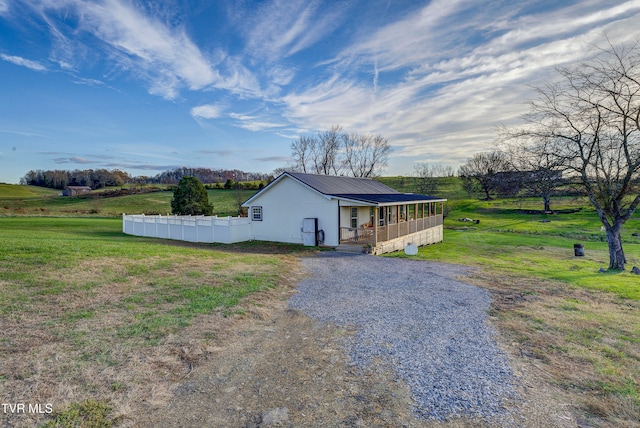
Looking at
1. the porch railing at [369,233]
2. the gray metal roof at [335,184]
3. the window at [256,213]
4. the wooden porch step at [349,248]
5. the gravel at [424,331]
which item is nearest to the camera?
the gravel at [424,331]

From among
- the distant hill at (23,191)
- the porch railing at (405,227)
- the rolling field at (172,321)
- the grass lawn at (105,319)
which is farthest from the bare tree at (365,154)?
the distant hill at (23,191)

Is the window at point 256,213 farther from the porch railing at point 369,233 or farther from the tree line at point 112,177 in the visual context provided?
the tree line at point 112,177

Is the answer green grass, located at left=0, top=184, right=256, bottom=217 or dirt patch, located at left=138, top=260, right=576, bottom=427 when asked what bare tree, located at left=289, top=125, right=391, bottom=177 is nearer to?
green grass, located at left=0, top=184, right=256, bottom=217

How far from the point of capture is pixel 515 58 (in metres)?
14.0

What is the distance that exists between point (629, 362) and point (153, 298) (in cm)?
916

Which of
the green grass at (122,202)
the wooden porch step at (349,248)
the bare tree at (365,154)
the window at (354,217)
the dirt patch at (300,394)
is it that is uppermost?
the bare tree at (365,154)

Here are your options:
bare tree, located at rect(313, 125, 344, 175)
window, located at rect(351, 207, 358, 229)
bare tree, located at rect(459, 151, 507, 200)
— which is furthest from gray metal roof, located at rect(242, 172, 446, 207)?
bare tree, located at rect(459, 151, 507, 200)

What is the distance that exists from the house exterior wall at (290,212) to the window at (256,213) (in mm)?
202

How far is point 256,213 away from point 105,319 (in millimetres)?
15872

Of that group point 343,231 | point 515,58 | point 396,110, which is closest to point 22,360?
point 343,231

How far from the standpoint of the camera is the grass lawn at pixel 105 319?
3.93 meters

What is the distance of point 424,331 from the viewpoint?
6.25 m

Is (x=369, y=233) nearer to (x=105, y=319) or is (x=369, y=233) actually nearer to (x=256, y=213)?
(x=256, y=213)

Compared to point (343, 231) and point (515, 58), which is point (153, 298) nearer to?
point (343, 231)
